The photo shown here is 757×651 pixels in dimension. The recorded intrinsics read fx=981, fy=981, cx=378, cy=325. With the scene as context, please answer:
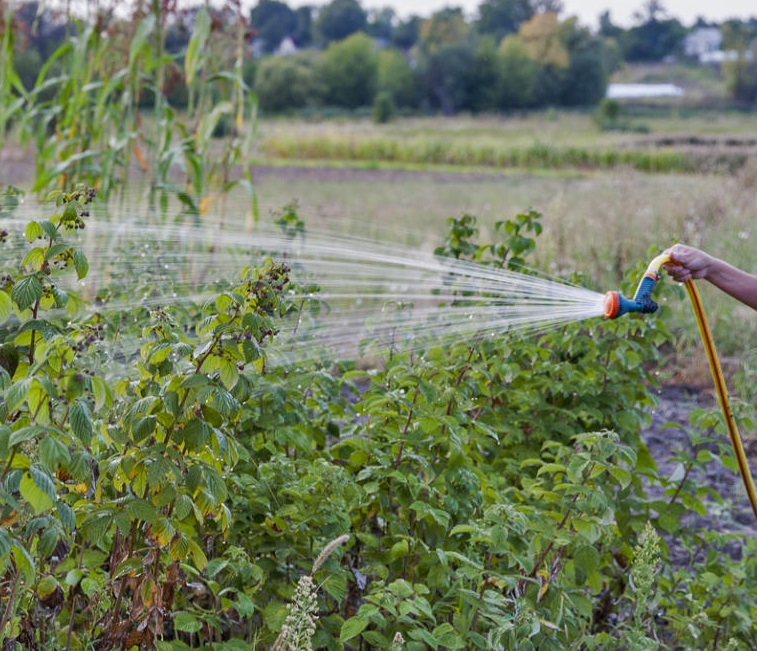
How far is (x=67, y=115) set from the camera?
4.90m

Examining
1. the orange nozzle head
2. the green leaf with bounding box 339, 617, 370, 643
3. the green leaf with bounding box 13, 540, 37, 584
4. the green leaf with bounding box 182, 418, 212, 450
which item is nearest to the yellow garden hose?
the orange nozzle head

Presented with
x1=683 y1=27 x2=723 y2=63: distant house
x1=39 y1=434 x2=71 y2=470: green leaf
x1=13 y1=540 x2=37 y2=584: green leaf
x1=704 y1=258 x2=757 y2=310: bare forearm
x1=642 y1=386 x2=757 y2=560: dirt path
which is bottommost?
x1=642 y1=386 x2=757 y2=560: dirt path

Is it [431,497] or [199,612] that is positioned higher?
[431,497]

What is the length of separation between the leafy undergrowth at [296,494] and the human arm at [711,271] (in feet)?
1.24

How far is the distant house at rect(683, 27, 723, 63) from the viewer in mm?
67250

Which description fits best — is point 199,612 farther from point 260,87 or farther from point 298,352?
point 260,87

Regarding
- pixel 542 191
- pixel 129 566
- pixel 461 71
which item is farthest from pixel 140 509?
pixel 461 71

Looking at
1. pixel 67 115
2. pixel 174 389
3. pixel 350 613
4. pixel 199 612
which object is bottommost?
pixel 350 613

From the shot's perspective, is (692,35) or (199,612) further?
(692,35)

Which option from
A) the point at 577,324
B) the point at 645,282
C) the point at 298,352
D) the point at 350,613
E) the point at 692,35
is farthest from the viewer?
the point at 692,35

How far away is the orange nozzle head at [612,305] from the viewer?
2.04 meters

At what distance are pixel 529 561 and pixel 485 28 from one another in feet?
210

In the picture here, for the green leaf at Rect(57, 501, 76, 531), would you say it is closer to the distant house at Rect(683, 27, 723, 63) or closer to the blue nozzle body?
the blue nozzle body

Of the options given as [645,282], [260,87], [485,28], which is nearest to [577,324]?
[645,282]
